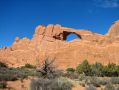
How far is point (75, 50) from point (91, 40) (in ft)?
28.7

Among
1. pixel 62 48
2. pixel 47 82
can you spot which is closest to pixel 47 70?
pixel 47 82

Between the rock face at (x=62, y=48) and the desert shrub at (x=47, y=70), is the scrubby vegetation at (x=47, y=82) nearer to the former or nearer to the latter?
the desert shrub at (x=47, y=70)

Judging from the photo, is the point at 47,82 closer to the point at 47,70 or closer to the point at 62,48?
the point at 47,70

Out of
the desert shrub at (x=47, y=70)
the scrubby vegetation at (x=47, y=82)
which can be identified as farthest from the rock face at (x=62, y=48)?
the scrubby vegetation at (x=47, y=82)

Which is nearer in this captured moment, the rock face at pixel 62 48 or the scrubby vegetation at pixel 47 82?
the scrubby vegetation at pixel 47 82

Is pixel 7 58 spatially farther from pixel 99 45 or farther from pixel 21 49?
pixel 99 45

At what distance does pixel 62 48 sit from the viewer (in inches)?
Result: 2670

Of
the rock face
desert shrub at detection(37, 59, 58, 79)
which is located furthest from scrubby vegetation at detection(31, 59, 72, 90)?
the rock face

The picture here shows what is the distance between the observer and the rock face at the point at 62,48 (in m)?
65.4

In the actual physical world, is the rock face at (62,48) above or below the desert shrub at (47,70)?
above

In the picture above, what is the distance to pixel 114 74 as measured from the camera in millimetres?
41875

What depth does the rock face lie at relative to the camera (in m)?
65.4

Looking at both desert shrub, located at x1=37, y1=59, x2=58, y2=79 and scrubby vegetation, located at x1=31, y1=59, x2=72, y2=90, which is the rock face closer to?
desert shrub, located at x1=37, y1=59, x2=58, y2=79

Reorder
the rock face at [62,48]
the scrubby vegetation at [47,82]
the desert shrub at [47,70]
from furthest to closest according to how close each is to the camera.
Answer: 1. the rock face at [62,48]
2. the desert shrub at [47,70]
3. the scrubby vegetation at [47,82]
